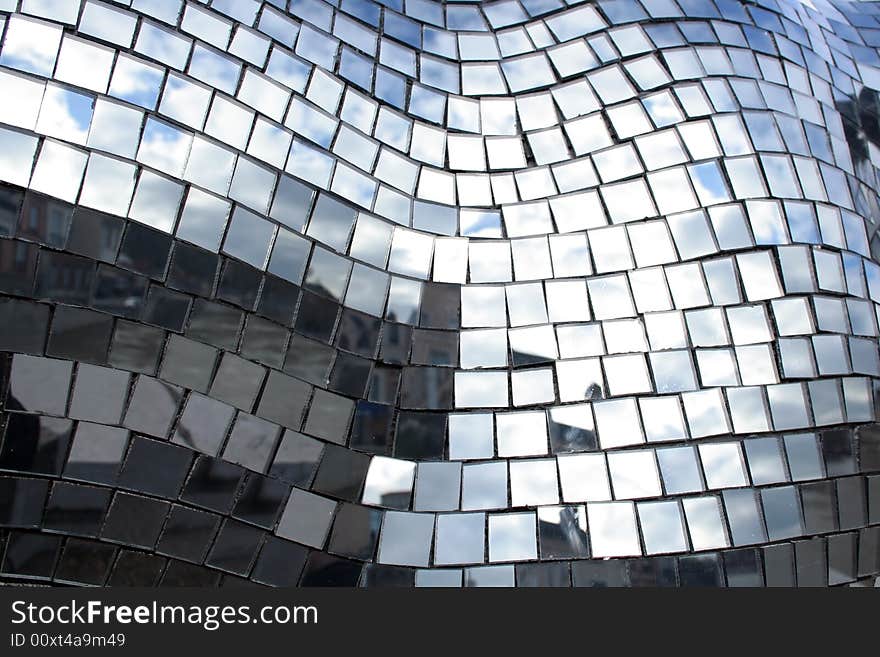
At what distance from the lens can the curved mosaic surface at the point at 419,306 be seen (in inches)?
159

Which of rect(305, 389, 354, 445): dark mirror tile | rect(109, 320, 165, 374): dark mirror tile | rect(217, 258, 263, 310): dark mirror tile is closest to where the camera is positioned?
rect(109, 320, 165, 374): dark mirror tile

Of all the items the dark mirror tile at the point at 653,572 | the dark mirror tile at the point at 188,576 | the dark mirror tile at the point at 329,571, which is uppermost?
the dark mirror tile at the point at 653,572

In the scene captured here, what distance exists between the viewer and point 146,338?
412 centimetres

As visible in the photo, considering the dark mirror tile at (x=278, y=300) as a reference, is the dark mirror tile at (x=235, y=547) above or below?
below

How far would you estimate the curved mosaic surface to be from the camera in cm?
405

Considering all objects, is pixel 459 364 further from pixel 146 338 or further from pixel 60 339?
pixel 60 339

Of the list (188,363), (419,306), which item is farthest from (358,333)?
(188,363)

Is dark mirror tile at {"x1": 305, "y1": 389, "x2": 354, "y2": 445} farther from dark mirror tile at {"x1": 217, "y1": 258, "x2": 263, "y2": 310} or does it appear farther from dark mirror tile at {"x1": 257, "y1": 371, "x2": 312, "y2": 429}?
dark mirror tile at {"x1": 217, "y1": 258, "x2": 263, "y2": 310}

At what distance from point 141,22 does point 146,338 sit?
1739 millimetres

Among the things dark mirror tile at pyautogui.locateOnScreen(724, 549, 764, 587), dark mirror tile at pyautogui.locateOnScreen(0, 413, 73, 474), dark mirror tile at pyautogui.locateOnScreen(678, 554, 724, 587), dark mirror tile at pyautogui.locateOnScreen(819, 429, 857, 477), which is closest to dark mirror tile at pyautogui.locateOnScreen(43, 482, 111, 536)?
dark mirror tile at pyautogui.locateOnScreen(0, 413, 73, 474)

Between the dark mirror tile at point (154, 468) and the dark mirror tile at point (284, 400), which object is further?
the dark mirror tile at point (284, 400)

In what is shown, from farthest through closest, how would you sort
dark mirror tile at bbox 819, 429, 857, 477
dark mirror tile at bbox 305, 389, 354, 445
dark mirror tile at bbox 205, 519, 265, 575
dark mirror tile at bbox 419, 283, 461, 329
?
dark mirror tile at bbox 819, 429, 857, 477 < dark mirror tile at bbox 419, 283, 461, 329 < dark mirror tile at bbox 305, 389, 354, 445 < dark mirror tile at bbox 205, 519, 265, 575

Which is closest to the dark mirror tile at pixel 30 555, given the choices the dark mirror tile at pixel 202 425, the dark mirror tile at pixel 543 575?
the dark mirror tile at pixel 202 425

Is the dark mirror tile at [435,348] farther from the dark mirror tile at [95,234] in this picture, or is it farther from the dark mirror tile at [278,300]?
the dark mirror tile at [95,234]
